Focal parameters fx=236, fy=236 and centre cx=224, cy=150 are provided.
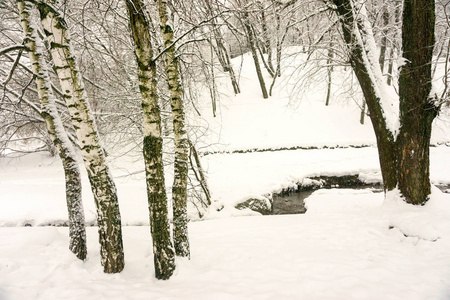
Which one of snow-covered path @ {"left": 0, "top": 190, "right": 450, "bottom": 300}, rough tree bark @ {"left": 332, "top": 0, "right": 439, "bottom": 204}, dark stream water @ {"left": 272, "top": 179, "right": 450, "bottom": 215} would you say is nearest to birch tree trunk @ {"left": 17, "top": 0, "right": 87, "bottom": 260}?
snow-covered path @ {"left": 0, "top": 190, "right": 450, "bottom": 300}

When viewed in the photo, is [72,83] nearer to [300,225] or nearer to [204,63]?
[204,63]

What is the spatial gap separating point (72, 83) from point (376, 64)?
557cm

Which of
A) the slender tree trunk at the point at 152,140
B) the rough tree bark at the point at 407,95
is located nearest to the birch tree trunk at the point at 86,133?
the slender tree trunk at the point at 152,140

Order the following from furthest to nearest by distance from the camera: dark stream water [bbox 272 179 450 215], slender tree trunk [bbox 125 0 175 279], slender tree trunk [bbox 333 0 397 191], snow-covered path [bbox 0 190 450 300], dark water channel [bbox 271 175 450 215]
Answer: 1. dark water channel [bbox 271 175 450 215]
2. dark stream water [bbox 272 179 450 215]
3. slender tree trunk [bbox 333 0 397 191]
4. slender tree trunk [bbox 125 0 175 279]
5. snow-covered path [bbox 0 190 450 300]

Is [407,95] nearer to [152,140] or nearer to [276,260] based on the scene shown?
[276,260]

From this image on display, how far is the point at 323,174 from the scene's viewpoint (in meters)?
11.6

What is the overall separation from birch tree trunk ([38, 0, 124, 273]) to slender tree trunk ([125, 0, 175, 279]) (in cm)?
69

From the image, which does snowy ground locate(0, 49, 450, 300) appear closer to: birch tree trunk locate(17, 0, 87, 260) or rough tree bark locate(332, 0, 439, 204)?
birch tree trunk locate(17, 0, 87, 260)

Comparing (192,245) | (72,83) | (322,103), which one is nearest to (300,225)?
(192,245)

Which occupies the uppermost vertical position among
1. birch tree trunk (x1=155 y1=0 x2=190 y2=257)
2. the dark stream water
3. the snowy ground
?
birch tree trunk (x1=155 y1=0 x2=190 y2=257)

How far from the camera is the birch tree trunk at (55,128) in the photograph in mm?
3805

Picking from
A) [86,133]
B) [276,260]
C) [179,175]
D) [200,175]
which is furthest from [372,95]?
[200,175]

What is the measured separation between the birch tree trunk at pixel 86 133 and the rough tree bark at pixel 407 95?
179 inches

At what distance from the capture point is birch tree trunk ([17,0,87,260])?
3805mm
